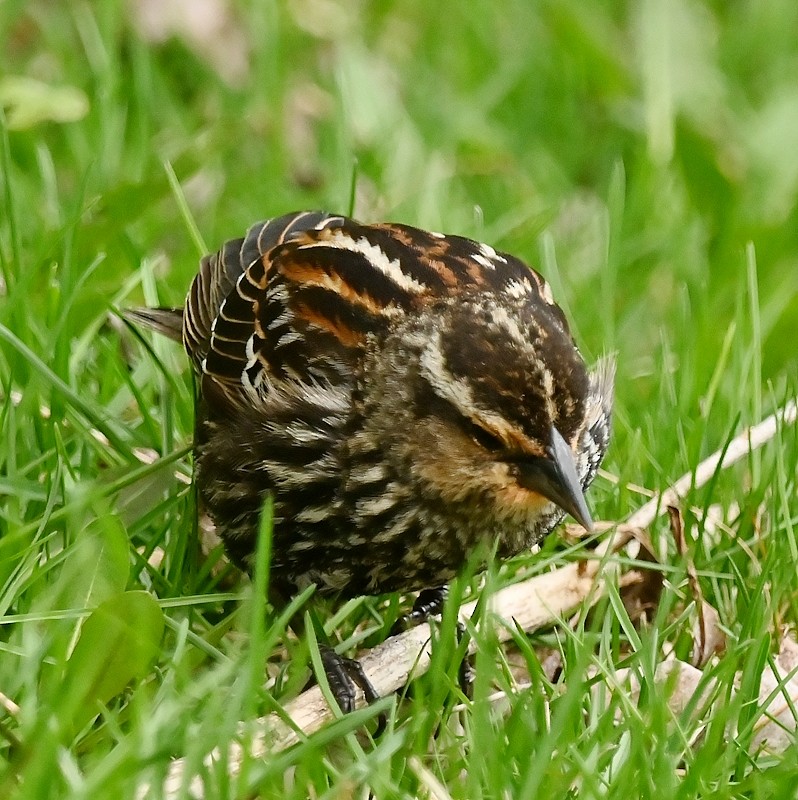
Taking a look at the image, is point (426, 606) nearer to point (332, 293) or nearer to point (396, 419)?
point (396, 419)

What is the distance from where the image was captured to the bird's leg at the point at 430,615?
12.8ft

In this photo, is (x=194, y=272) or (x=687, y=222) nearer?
(x=194, y=272)

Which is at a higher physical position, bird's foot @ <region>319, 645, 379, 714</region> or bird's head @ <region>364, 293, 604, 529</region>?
bird's head @ <region>364, 293, 604, 529</region>

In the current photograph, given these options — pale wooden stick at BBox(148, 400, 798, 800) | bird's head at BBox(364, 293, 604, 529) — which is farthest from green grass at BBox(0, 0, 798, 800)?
bird's head at BBox(364, 293, 604, 529)

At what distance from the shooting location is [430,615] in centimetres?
404

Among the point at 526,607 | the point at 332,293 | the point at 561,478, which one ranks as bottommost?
the point at 526,607

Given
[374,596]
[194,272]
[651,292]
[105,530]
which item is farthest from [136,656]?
[651,292]

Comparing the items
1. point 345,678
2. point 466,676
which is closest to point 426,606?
point 466,676

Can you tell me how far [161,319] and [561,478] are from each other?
1.62 metres

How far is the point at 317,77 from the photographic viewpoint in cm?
720

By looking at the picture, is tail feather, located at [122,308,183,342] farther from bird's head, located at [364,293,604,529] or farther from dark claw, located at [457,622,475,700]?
dark claw, located at [457,622,475,700]

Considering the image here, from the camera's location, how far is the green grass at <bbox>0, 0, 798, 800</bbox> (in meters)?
2.99

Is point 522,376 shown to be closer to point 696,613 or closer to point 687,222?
point 696,613

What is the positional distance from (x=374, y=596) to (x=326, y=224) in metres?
1.07
